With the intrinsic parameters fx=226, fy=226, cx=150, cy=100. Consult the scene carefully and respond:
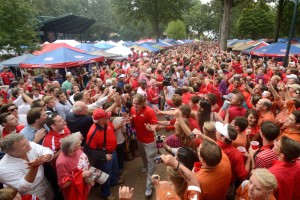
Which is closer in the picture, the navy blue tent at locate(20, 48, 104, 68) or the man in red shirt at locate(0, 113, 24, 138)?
the man in red shirt at locate(0, 113, 24, 138)

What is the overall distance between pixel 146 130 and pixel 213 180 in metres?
2.29

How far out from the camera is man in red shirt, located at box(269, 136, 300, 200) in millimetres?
2605

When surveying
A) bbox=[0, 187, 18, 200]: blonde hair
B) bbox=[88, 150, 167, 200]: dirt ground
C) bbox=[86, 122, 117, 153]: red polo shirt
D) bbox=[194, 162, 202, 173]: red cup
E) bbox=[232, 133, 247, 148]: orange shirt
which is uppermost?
bbox=[194, 162, 202, 173]: red cup

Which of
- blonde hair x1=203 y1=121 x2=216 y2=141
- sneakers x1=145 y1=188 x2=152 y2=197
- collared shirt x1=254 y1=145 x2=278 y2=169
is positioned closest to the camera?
collared shirt x1=254 y1=145 x2=278 y2=169

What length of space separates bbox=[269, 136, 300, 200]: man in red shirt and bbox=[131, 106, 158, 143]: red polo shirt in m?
2.45

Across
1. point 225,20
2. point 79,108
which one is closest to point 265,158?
point 79,108

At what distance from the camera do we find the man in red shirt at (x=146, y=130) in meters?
4.61

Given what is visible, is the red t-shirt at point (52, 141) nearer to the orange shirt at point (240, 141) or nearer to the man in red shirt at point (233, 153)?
the man in red shirt at point (233, 153)

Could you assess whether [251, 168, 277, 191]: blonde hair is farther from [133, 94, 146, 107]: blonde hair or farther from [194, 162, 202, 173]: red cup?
[133, 94, 146, 107]: blonde hair

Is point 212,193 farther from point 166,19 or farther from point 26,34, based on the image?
point 166,19

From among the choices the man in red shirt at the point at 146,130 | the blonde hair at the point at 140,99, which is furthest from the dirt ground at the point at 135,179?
the blonde hair at the point at 140,99

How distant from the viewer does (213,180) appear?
2.53 m

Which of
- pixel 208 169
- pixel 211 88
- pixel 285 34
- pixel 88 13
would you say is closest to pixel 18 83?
pixel 211 88

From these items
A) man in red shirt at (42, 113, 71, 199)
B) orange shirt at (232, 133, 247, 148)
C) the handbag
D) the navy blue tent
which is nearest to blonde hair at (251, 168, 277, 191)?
orange shirt at (232, 133, 247, 148)
